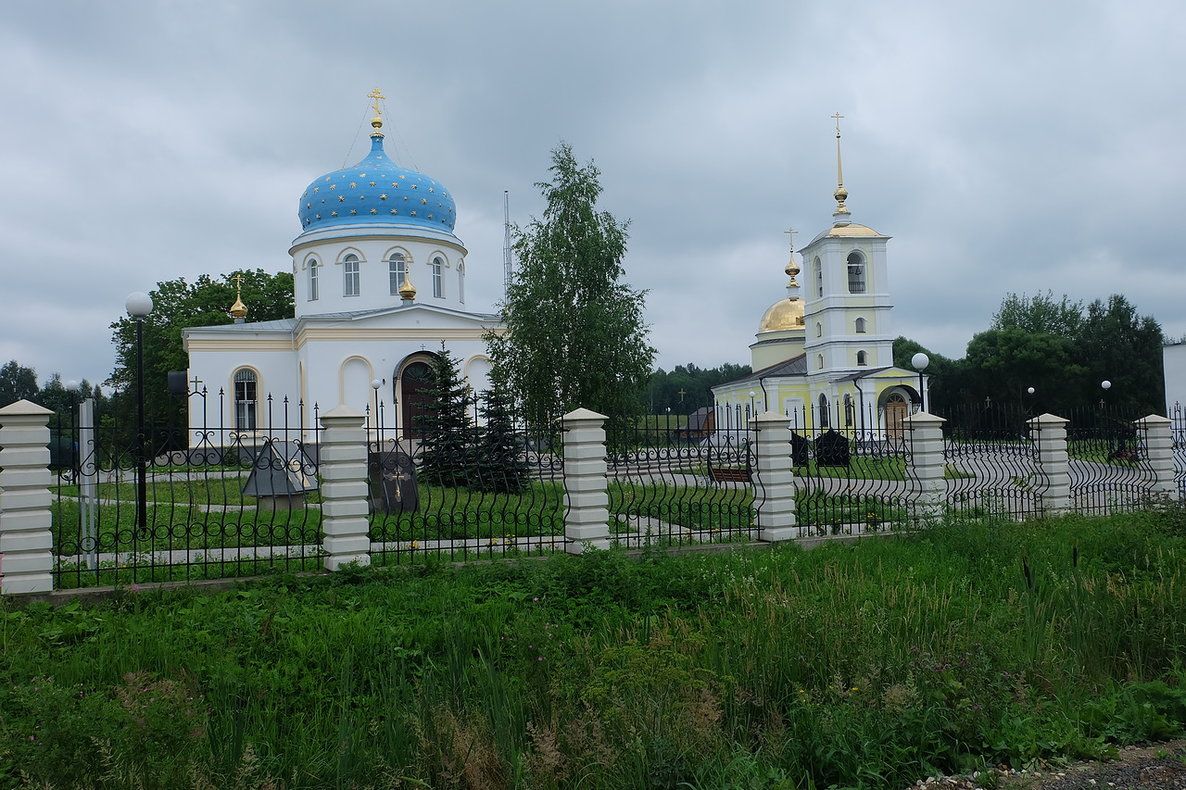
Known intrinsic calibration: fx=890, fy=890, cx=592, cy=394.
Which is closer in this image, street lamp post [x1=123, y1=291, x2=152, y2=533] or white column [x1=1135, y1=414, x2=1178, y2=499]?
→ street lamp post [x1=123, y1=291, x2=152, y2=533]

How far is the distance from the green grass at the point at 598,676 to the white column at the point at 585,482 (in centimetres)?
112

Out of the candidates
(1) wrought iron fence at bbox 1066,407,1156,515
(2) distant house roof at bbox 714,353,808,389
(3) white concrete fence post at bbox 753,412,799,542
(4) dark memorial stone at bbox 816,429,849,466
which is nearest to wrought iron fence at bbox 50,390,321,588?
(3) white concrete fence post at bbox 753,412,799,542

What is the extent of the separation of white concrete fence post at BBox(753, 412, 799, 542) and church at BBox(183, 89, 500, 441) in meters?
20.9

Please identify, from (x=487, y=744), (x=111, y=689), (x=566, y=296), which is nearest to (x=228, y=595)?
(x=111, y=689)

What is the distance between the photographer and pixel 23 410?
293 inches

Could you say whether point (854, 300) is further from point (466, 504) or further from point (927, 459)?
point (466, 504)

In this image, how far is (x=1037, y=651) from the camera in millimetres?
5516

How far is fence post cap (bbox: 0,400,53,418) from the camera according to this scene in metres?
7.38

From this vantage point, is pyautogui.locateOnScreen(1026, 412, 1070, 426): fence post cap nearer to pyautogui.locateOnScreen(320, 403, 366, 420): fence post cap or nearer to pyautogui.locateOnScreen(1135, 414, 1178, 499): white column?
pyautogui.locateOnScreen(1135, 414, 1178, 499): white column

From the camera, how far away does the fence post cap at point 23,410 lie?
738cm

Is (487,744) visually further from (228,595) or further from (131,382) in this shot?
(131,382)

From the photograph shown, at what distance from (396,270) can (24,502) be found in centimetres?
2801

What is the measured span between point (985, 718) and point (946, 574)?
144 inches

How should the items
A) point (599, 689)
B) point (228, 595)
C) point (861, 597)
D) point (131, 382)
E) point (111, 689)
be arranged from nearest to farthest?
point (599, 689) < point (111, 689) < point (861, 597) < point (228, 595) < point (131, 382)
